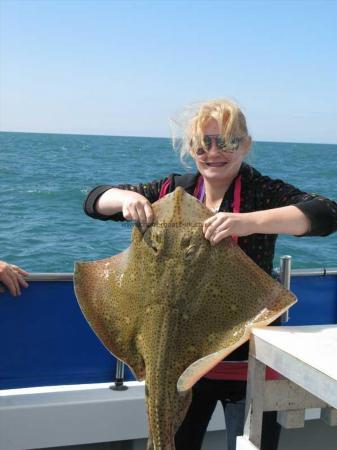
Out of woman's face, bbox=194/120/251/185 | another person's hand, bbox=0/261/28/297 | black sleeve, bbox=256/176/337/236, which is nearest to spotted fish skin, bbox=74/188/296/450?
woman's face, bbox=194/120/251/185

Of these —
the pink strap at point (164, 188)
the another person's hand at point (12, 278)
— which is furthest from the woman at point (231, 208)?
the another person's hand at point (12, 278)

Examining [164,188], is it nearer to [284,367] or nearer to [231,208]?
[231,208]

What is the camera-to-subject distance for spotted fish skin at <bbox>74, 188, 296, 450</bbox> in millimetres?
2250

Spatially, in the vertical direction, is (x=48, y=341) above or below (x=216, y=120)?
below

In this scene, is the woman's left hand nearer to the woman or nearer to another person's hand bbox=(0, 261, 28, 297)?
the woman

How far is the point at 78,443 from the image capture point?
133 inches

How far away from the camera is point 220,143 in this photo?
98.2 inches

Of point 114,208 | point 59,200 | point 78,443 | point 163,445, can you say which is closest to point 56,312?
point 78,443

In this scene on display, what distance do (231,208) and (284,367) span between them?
863mm

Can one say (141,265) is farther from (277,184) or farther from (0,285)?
(0,285)

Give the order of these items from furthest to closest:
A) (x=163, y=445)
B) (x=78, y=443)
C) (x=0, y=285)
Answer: (x=78, y=443) < (x=0, y=285) < (x=163, y=445)

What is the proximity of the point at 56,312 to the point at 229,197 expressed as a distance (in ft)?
4.44

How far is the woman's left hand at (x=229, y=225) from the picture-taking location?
228 cm

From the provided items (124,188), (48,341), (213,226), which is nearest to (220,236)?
(213,226)
